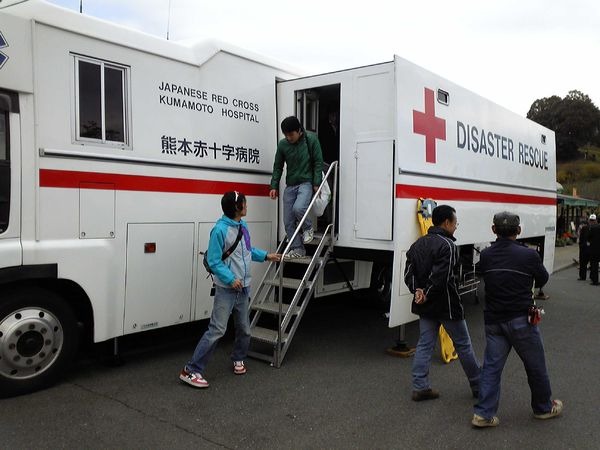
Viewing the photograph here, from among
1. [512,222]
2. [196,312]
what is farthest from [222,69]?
[512,222]

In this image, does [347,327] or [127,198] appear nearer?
[127,198]

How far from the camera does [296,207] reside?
19.2 ft

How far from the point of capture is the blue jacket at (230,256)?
182 inches

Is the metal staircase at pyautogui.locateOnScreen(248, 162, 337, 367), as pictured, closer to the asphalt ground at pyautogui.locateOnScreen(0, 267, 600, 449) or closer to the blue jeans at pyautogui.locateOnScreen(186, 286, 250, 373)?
the asphalt ground at pyautogui.locateOnScreen(0, 267, 600, 449)

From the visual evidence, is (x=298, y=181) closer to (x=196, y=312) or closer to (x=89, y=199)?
(x=196, y=312)

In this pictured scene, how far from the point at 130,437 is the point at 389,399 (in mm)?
2146

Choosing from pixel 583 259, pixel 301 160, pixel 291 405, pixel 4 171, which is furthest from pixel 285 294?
pixel 583 259

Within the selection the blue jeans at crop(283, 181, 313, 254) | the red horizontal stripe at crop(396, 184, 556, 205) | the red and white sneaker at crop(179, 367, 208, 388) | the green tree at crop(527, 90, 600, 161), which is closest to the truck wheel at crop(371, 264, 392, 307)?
the red horizontal stripe at crop(396, 184, 556, 205)

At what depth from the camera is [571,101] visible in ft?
209

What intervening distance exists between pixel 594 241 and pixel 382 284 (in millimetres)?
7459

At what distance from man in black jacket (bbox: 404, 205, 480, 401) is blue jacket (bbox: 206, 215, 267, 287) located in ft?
4.78

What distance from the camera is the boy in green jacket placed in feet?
19.2

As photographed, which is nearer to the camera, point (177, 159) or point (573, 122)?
point (177, 159)

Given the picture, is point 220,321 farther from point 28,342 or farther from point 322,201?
point 322,201
